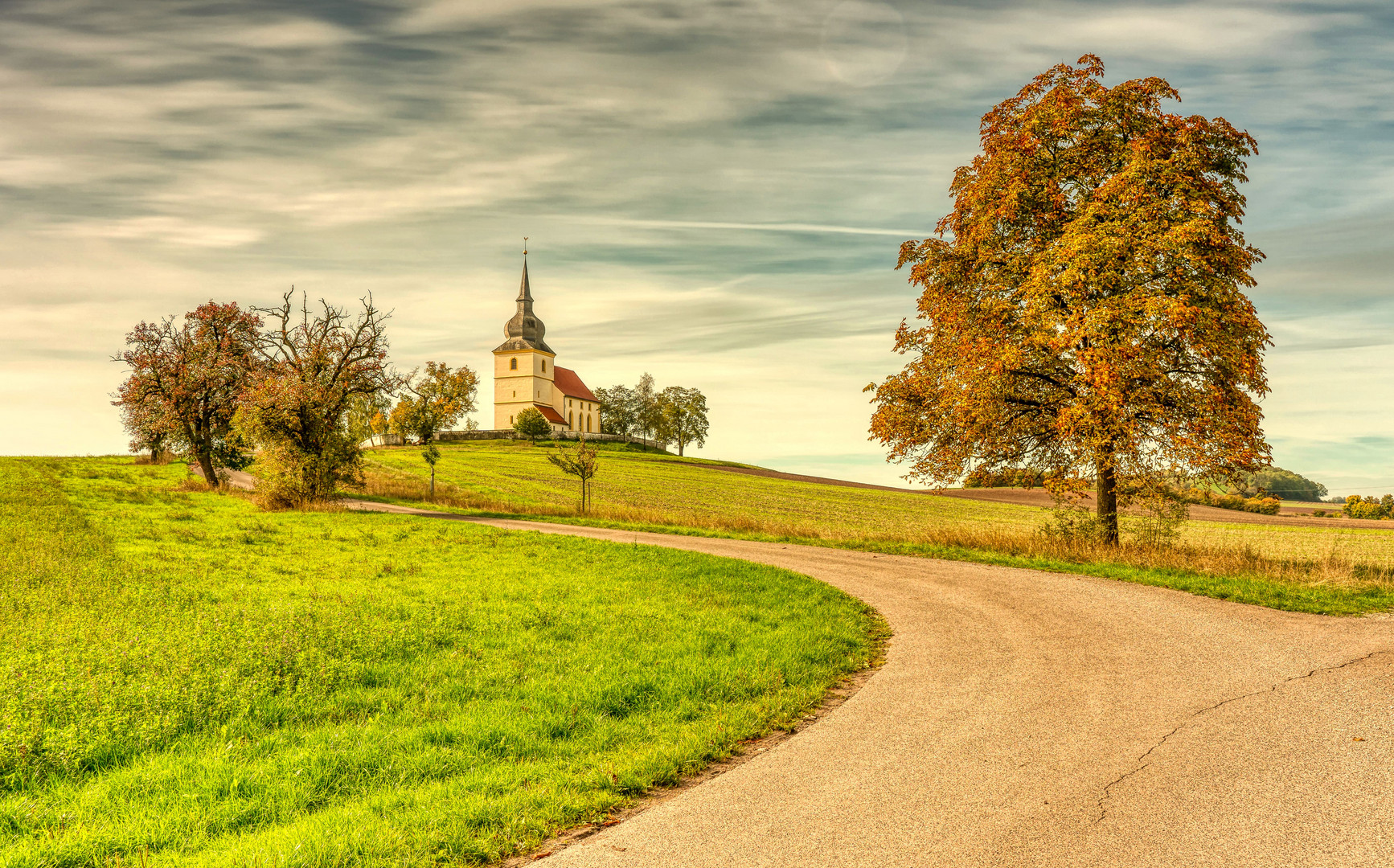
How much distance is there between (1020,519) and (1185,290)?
3252cm

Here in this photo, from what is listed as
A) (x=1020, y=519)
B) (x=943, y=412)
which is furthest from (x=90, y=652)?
(x=1020, y=519)

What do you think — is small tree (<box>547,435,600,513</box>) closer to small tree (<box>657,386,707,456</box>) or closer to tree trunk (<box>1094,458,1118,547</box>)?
tree trunk (<box>1094,458,1118,547</box>)

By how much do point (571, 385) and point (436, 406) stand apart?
3354 cm

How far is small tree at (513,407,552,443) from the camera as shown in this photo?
333 ft

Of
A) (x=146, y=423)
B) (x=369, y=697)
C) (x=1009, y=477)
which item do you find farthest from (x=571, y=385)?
(x=369, y=697)

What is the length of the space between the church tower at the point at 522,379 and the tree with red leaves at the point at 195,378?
66.0 meters

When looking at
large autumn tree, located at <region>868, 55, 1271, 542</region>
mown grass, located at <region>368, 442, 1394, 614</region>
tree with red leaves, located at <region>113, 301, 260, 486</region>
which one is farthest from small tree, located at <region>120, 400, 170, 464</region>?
large autumn tree, located at <region>868, 55, 1271, 542</region>

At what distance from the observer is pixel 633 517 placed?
31.1 metres

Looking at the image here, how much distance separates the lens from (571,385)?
12281 centimetres

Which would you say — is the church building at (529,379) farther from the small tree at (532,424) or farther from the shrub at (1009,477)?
the shrub at (1009,477)

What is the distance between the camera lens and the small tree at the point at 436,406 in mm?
88438

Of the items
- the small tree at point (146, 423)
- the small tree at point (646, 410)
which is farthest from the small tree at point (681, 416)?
the small tree at point (146, 423)

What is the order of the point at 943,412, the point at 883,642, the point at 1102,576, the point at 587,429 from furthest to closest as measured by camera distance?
the point at 587,429 < the point at 943,412 < the point at 1102,576 < the point at 883,642

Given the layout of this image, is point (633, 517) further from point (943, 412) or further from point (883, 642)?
point (883, 642)
